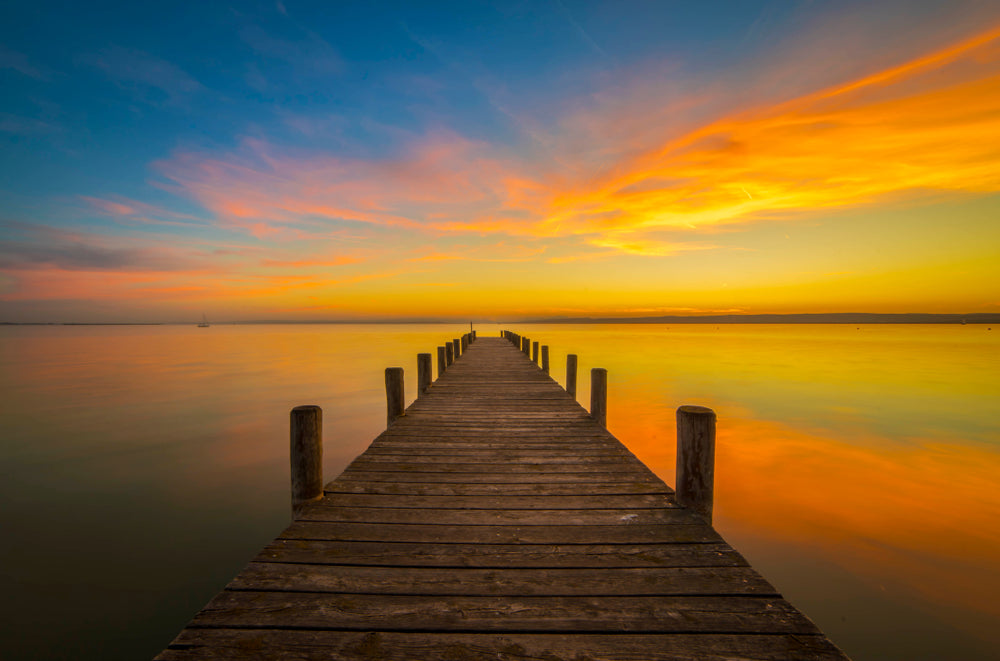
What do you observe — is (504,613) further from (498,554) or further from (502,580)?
(498,554)

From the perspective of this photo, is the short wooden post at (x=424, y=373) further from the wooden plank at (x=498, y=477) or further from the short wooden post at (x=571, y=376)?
the wooden plank at (x=498, y=477)

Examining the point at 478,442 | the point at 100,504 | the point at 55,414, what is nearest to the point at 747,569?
the point at 478,442

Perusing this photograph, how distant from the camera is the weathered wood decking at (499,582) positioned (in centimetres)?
224

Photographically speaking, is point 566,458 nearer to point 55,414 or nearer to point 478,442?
point 478,442

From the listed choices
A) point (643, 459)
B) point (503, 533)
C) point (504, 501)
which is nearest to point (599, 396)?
point (504, 501)

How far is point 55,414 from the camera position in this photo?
14992mm

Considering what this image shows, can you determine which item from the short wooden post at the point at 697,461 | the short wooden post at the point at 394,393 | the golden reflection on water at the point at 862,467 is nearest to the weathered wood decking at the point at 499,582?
the short wooden post at the point at 697,461

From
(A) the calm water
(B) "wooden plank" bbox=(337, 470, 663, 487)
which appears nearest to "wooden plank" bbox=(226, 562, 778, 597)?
(B) "wooden plank" bbox=(337, 470, 663, 487)

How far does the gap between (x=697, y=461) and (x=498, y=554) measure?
2.00 meters

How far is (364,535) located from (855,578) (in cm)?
672

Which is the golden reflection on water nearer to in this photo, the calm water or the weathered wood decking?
the calm water

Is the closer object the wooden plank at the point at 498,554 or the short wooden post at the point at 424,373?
the wooden plank at the point at 498,554

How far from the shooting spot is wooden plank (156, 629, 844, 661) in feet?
7.09

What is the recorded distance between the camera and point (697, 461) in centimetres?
391
